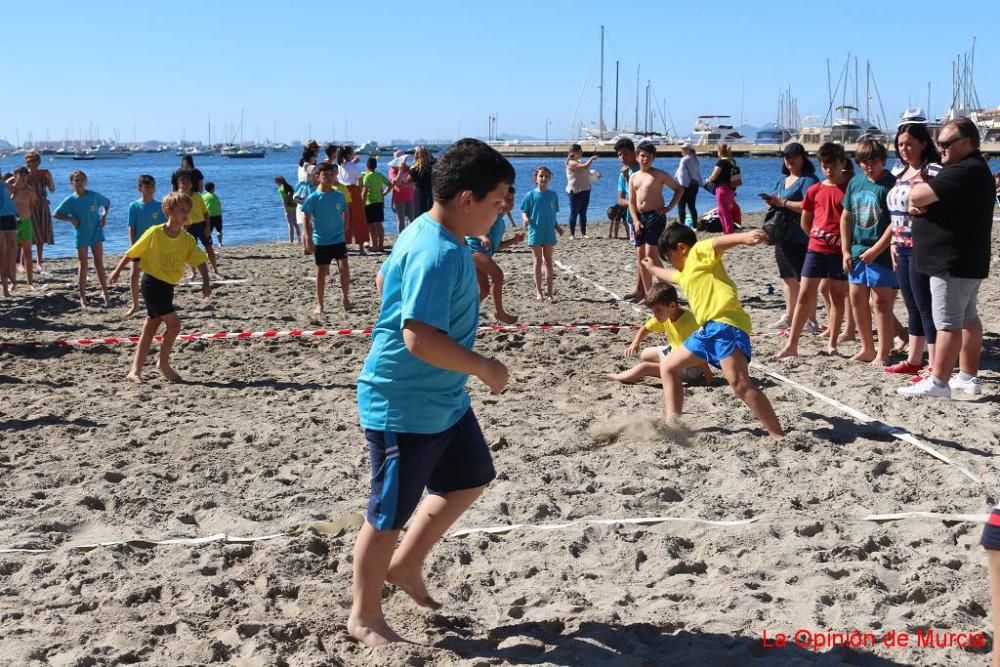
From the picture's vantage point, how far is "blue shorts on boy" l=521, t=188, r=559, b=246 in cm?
1220

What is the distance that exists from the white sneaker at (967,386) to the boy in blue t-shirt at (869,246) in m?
0.97

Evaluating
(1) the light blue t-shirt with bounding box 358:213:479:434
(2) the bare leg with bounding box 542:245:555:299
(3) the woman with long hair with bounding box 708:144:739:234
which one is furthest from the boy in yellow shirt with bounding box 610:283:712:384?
(3) the woman with long hair with bounding box 708:144:739:234

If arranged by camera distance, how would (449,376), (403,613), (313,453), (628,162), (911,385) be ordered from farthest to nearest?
(628,162) < (911,385) < (313,453) < (403,613) < (449,376)

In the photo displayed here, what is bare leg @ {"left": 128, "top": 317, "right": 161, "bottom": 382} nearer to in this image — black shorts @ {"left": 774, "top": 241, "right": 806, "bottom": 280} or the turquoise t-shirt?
black shorts @ {"left": 774, "top": 241, "right": 806, "bottom": 280}

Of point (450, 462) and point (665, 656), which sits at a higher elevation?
point (450, 462)

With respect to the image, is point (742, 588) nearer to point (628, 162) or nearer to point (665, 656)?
point (665, 656)

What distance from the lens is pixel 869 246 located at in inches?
322

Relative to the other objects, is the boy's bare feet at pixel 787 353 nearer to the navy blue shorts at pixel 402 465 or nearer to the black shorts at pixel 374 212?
the navy blue shorts at pixel 402 465

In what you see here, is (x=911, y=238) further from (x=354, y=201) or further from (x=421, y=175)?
(x=354, y=201)

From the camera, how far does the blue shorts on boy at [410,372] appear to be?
338cm

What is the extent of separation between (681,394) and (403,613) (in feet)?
9.89

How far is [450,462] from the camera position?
12.3ft

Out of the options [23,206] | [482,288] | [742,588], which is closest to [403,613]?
[742,588]

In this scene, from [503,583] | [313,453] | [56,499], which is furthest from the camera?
[313,453]
